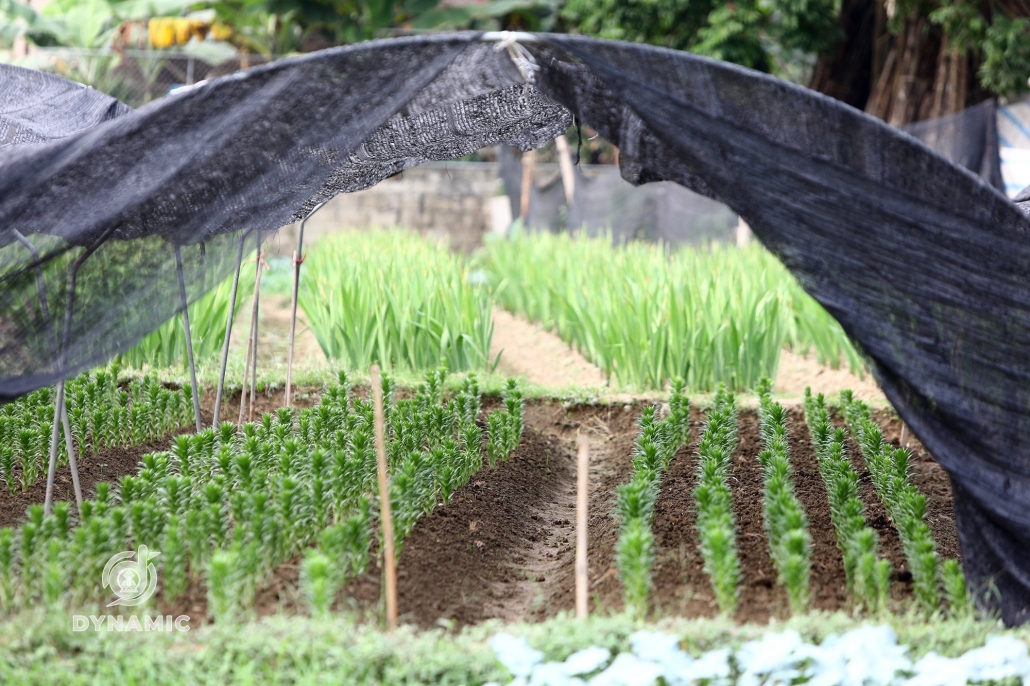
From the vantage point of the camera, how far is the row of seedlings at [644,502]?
2.47 metres

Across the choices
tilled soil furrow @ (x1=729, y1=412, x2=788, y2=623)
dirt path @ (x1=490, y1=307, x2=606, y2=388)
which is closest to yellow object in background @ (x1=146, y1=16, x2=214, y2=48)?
dirt path @ (x1=490, y1=307, x2=606, y2=388)

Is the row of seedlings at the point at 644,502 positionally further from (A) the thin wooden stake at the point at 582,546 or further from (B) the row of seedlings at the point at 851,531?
(B) the row of seedlings at the point at 851,531

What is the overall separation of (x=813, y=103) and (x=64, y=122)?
123 inches

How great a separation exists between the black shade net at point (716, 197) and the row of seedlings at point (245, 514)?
0.48m

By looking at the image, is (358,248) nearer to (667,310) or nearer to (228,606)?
(667,310)

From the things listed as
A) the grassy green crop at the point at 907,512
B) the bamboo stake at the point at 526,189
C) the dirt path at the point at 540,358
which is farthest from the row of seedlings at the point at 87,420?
the bamboo stake at the point at 526,189

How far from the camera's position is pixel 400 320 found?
5746 mm

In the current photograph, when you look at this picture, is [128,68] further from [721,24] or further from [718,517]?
[718,517]

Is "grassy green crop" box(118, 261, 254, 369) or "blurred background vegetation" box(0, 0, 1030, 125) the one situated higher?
"blurred background vegetation" box(0, 0, 1030, 125)

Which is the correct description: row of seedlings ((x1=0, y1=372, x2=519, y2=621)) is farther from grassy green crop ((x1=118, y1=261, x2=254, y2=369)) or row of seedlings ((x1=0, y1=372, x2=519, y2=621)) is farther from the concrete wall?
the concrete wall

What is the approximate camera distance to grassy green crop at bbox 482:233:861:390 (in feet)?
18.0

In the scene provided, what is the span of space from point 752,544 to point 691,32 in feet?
27.5

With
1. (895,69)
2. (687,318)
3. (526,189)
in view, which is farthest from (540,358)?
(895,69)

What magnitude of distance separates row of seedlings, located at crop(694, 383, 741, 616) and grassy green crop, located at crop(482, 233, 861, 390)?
56.5 inches
